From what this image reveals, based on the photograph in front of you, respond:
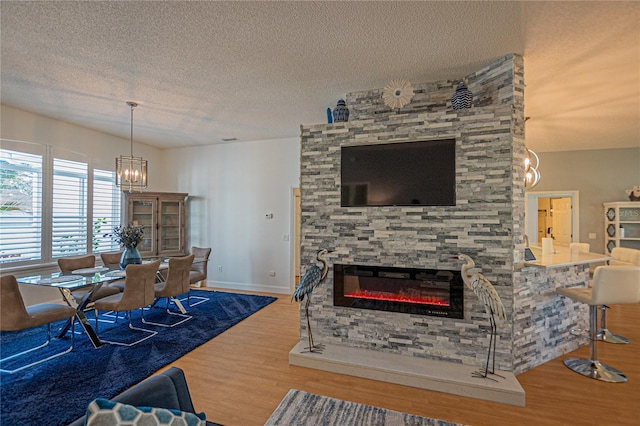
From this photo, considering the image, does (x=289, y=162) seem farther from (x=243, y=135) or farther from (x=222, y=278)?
(x=222, y=278)

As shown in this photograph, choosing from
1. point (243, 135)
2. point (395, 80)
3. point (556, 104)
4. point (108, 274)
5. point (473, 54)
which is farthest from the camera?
point (243, 135)

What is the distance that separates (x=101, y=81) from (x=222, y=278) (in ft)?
13.3

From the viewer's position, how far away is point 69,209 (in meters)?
4.93

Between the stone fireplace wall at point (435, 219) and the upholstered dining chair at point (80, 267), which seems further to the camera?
the upholstered dining chair at point (80, 267)

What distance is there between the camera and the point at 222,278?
247 inches

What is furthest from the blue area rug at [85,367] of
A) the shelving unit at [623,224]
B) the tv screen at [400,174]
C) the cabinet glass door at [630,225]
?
the cabinet glass door at [630,225]

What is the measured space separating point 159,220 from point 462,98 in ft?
18.1

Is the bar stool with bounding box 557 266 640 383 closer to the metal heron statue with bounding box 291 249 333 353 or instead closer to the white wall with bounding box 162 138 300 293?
the metal heron statue with bounding box 291 249 333 353

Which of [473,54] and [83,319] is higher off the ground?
[473,54]

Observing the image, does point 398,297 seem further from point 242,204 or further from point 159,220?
point 159,220

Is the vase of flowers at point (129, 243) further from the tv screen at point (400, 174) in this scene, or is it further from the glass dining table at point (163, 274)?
the tv screen at point (400, 174)

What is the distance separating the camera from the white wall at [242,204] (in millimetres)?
5789

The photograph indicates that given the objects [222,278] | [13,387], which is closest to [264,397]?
[13,387]

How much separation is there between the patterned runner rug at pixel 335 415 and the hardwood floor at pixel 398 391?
80 mm
